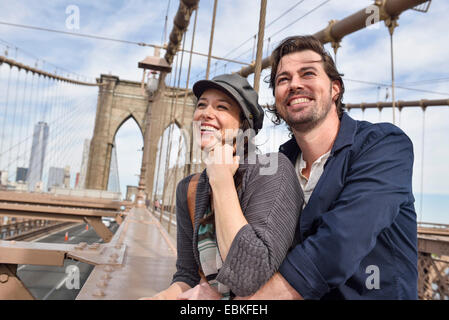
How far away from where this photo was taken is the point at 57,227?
19.1m

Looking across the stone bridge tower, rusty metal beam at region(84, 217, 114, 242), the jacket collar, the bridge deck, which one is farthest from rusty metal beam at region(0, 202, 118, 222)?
the stone bridge tower

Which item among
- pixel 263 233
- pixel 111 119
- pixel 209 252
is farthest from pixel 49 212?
pixel 111 119

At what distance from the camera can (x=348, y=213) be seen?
73 centimetres

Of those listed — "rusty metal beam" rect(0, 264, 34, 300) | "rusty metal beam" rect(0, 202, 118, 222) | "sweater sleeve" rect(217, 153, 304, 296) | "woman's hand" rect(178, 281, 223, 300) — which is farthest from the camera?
"rusty metal beam" rect(0, 202, 118, 222)

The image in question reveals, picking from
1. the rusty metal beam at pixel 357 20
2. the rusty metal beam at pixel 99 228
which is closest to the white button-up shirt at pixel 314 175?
the rusty metal beam at pixel 357 20

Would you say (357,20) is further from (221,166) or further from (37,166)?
(37,166)

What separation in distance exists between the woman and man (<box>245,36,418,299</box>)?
0.05 metres

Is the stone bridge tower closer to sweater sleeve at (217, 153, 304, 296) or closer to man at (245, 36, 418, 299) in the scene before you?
man at (245, 36, 418, 299)

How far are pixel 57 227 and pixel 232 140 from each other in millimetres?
20804

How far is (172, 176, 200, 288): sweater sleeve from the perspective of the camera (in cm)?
105

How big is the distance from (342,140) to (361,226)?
0.88 ft
